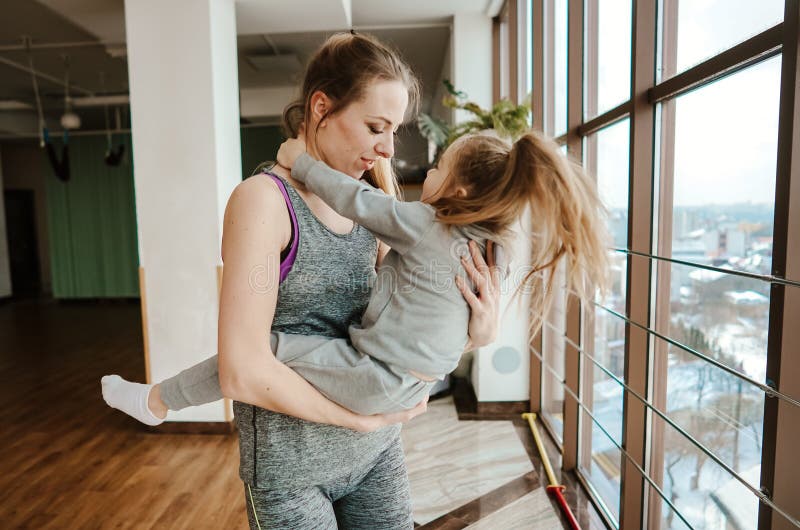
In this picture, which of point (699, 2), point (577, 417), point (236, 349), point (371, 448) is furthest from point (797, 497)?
point (577, 417)

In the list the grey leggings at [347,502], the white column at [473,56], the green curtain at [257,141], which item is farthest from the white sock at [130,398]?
the green curtain at [257,141]

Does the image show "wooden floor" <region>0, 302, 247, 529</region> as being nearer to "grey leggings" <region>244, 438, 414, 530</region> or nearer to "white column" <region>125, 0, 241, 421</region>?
"white column" <region>125, 0, 241, 421</region>

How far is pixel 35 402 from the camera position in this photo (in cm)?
418

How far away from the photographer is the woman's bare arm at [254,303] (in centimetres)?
81

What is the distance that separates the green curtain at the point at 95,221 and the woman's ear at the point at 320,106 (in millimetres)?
8996

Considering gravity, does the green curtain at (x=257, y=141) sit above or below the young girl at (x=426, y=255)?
above

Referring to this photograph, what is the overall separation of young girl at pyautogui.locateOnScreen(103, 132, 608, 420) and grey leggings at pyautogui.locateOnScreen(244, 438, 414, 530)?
0.17 m

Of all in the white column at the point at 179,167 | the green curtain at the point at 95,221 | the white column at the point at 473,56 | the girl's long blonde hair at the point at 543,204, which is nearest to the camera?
the girl's long blonde hair at the point at 543,204

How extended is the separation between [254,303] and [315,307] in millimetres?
147

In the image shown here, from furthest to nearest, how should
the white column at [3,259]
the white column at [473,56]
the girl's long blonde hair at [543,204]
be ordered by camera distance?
the white column at [3,259] → the white column at [473,56] → the girl's long blonde hair at [543,204]

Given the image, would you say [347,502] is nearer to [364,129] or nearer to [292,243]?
[292,243]

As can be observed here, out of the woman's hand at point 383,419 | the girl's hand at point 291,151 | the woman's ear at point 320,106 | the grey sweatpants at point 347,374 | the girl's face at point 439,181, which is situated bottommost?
the woman's hand at point 383,419

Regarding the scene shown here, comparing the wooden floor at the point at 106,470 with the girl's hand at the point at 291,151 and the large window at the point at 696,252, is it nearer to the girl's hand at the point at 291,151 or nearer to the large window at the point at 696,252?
the large window at the point at 696,252

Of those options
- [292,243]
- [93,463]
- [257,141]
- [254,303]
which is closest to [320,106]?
[292,243]
